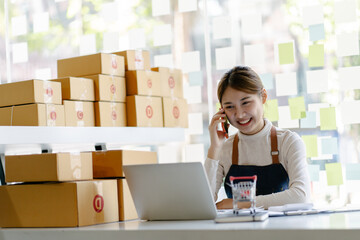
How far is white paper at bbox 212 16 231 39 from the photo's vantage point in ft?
11.8

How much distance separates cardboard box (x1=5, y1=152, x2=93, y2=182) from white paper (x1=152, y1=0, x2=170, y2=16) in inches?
72.8

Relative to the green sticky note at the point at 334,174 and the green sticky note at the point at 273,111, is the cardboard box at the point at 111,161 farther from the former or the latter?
the green sticky note at the point at 334,174

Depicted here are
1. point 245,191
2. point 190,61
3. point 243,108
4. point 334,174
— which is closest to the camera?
point 245,191

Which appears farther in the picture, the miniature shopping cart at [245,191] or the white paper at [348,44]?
the white paper at [348,44]

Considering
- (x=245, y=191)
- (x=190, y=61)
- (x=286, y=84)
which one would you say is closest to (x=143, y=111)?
(x=190, y=61)

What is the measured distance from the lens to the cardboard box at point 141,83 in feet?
10.9

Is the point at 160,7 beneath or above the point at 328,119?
above

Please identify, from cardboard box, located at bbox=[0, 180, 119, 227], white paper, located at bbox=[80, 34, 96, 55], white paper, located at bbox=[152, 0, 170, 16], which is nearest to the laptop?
cardboard box, located at bbox=[0, 180, 119, 227]

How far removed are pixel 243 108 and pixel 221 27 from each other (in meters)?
1.20

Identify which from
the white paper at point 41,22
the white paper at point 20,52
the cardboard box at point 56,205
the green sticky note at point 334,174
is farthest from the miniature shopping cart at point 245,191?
the white paper at point 20,52

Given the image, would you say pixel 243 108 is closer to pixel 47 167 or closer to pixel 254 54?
pixel 47 167

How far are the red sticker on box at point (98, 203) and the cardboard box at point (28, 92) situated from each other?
839 millimetres

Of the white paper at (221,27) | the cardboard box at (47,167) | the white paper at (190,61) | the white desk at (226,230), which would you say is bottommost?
the white desk at (226,230)

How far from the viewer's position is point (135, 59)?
11.1 ft
